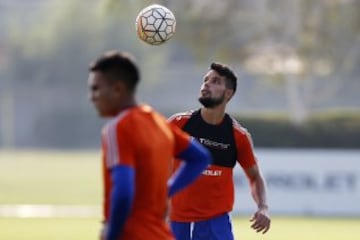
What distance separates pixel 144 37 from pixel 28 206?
804 inches

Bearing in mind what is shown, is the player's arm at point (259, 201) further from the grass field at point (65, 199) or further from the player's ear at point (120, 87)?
the grass field at point (65, 199)

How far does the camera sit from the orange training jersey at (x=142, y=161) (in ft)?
22.3

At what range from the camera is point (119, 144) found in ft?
22.2

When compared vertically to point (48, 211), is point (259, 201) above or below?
above

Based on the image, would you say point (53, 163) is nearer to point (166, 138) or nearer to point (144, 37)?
point (144, 37)

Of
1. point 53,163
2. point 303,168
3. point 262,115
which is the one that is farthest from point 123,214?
point 53,163

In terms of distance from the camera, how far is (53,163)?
49.1 metres

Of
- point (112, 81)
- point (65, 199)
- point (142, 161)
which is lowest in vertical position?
point (65, 199)

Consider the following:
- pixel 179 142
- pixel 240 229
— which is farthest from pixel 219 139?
pixel 240 229

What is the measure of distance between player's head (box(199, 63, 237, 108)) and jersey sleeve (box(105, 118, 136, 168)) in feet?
11.0

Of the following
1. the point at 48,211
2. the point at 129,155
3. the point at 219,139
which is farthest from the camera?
the point at 48,211

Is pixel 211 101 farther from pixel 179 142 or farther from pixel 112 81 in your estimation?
pixel 112 81

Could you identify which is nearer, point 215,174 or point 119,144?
point 119,144

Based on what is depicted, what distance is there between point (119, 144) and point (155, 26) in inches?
186
